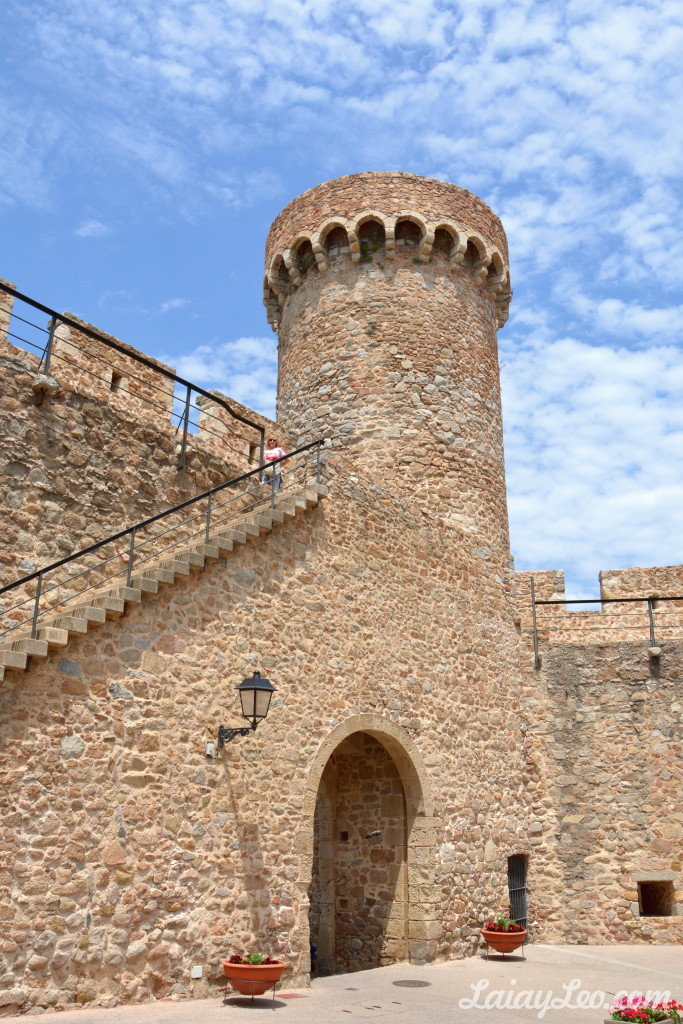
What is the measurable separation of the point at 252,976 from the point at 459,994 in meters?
2.53

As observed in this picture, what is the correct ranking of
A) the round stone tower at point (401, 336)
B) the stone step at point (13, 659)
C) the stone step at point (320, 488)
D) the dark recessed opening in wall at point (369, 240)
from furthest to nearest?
the dark recessed opening in wall at point (369, 240), the round stone tower at point (401, 336), the stone step at point (320, 488), the stone step at point (13, 659)

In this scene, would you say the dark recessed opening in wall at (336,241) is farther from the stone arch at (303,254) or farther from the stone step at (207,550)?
the stone step at (207,550)

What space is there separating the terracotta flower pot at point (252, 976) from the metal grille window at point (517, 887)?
6.03m

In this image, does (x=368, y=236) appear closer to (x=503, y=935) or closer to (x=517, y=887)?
(x=517, y=887)

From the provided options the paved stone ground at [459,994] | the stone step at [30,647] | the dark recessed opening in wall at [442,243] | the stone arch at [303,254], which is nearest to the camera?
the stone step at [30,647]

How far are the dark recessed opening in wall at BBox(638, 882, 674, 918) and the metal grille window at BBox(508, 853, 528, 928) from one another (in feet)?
5.71

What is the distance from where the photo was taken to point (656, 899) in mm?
13336

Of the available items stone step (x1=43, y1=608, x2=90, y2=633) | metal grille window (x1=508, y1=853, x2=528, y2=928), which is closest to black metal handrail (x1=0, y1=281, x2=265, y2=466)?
stone step (x1=43, y1=608, x2=90, y2=633)

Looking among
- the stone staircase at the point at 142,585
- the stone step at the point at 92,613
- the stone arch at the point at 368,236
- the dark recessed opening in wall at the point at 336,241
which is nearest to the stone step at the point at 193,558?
the stone staircase at the point at 142,585

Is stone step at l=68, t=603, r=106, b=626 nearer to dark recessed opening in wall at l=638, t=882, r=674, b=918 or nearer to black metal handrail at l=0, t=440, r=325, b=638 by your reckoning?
black metal handrail at l=0, t=440, r=325, b=638

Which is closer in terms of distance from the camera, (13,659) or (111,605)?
(13,659)

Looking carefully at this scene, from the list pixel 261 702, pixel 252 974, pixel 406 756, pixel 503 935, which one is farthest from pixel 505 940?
pixel 261 702

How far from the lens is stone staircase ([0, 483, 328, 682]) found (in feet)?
23.4

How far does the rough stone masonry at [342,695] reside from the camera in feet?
24.5
